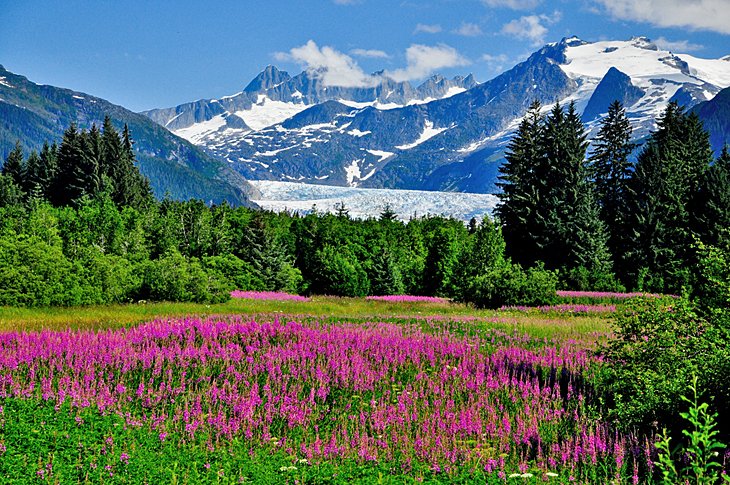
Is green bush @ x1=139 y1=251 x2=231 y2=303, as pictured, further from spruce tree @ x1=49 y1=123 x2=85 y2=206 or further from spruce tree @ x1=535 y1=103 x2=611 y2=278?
spruce tree @ x1=49 y1=123 x2=85 y2=206

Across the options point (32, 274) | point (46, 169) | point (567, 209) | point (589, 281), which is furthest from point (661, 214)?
point (46, 169)

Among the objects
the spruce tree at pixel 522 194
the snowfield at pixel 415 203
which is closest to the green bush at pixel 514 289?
the spruce tree at pixel 522 194

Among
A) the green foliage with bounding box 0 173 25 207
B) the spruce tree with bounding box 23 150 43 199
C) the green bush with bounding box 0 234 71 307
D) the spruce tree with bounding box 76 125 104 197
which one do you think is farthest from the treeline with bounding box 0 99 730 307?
the spruce tree with bounding box 23 150 43 199

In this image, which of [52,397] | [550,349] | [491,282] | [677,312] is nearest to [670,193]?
[491,282]

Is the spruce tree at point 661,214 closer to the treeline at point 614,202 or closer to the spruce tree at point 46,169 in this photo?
the treeline at point 614,202

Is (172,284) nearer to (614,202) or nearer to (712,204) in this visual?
(712,204)

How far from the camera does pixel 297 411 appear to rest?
24.3ft

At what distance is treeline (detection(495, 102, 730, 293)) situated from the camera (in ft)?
141

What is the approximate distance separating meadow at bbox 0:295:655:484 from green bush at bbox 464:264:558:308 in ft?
47.6

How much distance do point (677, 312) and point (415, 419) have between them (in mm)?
3615

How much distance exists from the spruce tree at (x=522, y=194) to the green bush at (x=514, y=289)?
2402cm

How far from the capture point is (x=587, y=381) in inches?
380

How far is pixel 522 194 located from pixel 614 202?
31.4 ft

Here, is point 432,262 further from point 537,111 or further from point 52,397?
point 52,397
